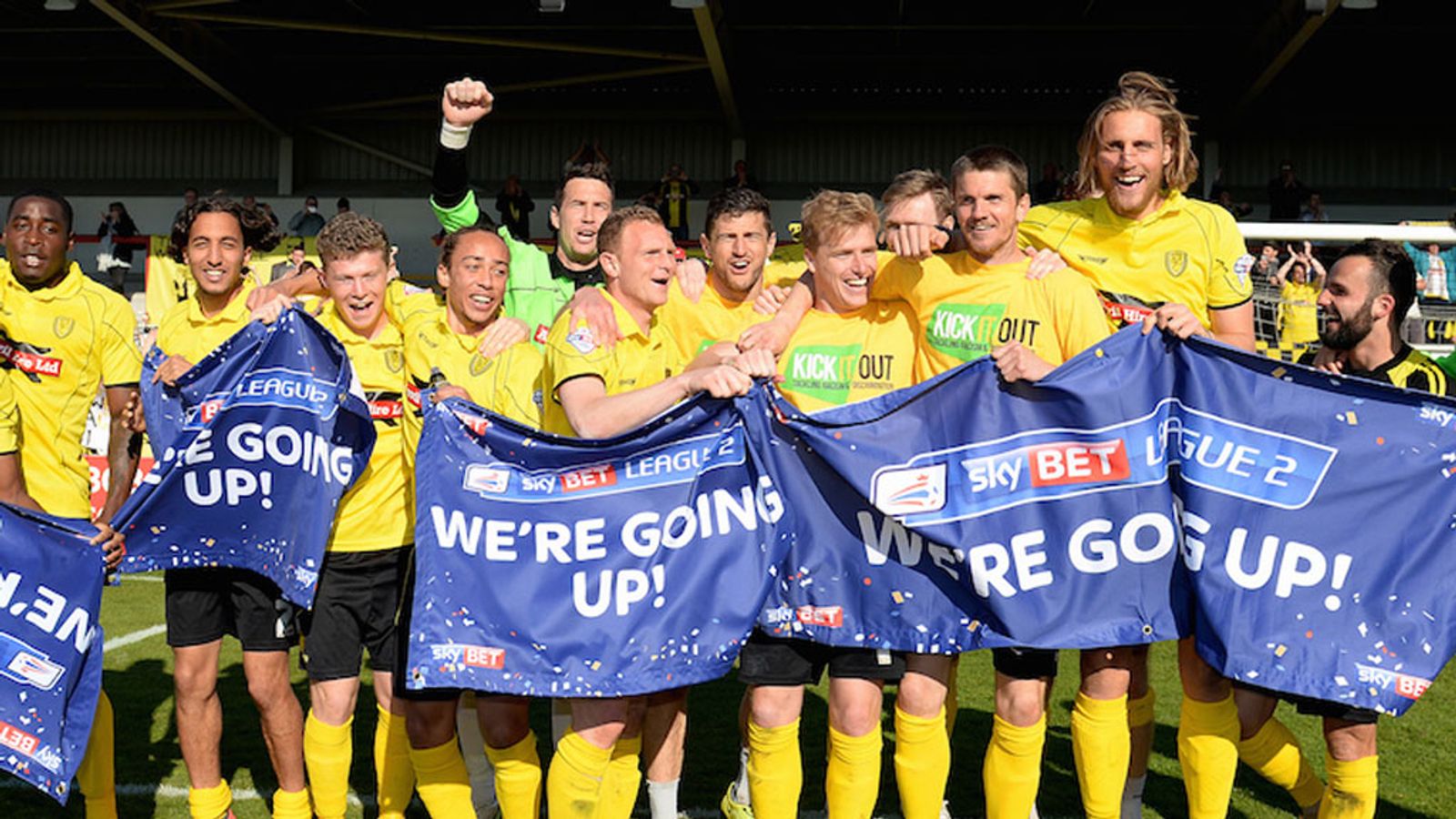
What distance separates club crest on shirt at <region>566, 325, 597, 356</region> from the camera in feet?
12.7

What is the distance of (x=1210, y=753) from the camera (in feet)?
13.7

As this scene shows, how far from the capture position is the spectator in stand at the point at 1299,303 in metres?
8.64

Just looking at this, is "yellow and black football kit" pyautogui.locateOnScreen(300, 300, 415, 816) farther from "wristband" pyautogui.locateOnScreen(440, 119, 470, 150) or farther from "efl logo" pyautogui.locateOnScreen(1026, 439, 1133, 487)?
"efl logo" pyautogui.locateOnScreen(1026, 439, 1133, 487)

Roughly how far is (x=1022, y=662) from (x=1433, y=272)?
321 inches

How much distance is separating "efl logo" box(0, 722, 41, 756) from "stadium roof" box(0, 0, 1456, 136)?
18752mm

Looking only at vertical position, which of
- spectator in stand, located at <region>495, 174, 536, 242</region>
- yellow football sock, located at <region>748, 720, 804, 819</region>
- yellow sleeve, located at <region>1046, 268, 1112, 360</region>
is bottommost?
yellow football sock, located at <region>748, 720, 804, 819</region>

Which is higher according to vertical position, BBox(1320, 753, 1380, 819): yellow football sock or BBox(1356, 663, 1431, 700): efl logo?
BBox(1356, 663, 1431, 700): efl logo

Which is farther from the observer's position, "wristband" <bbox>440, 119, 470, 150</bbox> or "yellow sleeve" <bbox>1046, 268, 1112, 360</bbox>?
"wristband" <bbox>440, 119, 470, 150</bbox>

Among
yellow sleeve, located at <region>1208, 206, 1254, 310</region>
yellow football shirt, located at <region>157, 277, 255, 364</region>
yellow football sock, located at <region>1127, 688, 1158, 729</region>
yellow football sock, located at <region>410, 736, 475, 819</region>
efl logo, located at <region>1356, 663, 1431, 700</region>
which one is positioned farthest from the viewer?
yellow football shirt, located at <region>157, 277, 255, 364</region>

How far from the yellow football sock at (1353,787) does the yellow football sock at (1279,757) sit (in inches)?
13.0

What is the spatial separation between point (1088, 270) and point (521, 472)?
1.96 meters

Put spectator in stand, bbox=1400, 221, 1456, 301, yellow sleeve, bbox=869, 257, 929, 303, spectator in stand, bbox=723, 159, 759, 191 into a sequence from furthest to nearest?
spectator in stand, bbox=723, 159, 759, 191, spectator in stand, bbox=1400, 221, 1456, 301, yellow sleeve, bbox=869, 257, 929, 303

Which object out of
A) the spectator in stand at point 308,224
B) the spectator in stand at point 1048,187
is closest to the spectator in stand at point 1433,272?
the spectator in stand at point 1048,187

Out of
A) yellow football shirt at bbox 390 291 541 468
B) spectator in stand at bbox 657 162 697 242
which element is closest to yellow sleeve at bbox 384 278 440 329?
yellow football shirt at bbox 390 291 541 468
